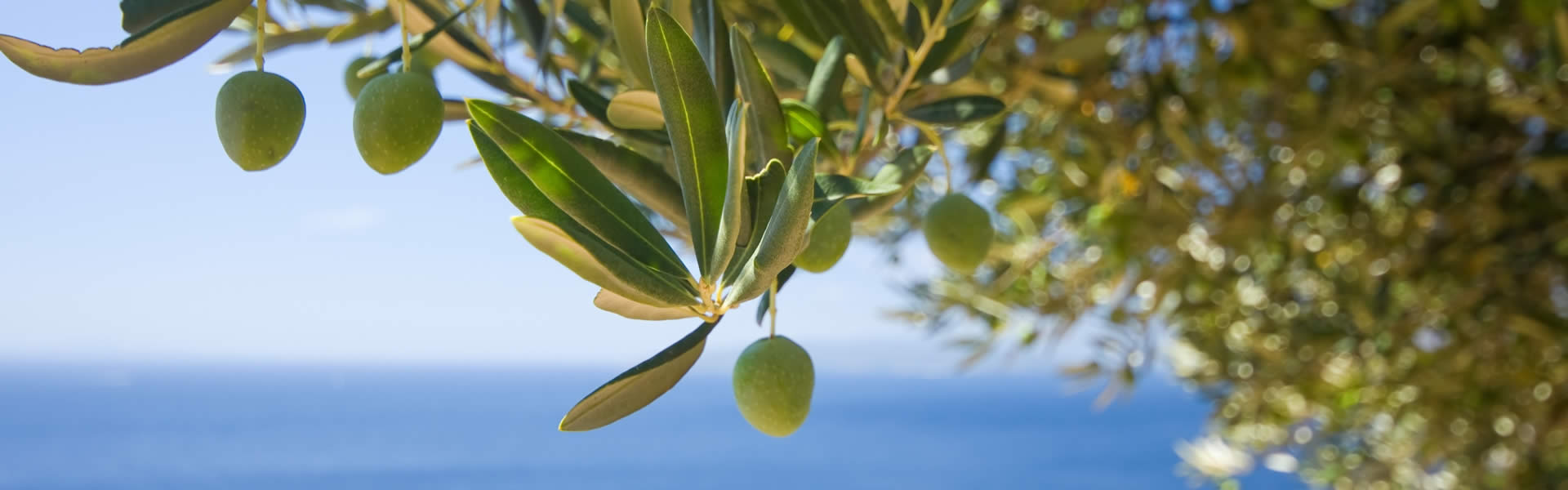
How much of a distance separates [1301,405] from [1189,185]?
1283 millimetres

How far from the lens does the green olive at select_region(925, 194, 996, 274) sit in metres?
0.51

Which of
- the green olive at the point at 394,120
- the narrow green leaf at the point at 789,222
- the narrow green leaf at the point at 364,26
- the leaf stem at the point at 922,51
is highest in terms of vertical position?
the narrow green leaf at the point at 364,26

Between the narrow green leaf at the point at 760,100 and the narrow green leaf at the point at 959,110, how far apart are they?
0.15 metres

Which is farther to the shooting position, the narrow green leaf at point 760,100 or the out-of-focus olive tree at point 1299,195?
the out-of-focus olive tree at point 1299,195

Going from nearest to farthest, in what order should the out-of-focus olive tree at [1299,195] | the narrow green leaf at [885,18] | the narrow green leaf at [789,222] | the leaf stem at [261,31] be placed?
the narrow green leaf at [789,222] → the leaf stem at [261,31] → the narrow green leaf at [885,18] → the out-of-focus olive tree at [1299,195]

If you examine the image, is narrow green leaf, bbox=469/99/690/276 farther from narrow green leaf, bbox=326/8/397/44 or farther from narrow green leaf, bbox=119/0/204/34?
narrow green leaf, bbox=326/8/397/44

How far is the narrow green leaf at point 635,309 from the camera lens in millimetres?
322

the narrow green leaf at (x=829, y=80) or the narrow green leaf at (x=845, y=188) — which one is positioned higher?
the narrow green leaf at (x=829, y=80)

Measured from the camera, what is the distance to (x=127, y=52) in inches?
13.9

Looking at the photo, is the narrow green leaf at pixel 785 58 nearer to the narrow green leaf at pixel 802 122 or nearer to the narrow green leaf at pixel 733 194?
the narrow green leaf at pixel 802 122

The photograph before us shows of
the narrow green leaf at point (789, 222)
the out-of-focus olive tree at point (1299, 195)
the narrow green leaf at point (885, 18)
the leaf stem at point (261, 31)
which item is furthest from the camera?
the out-of-focus olive tree at point (1299, 195)

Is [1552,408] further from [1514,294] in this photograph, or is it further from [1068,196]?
[1068,196]

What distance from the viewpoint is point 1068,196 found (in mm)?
1646

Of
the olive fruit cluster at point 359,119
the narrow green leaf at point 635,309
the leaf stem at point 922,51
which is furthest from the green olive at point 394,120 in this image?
the leaf stem at point 922,51
